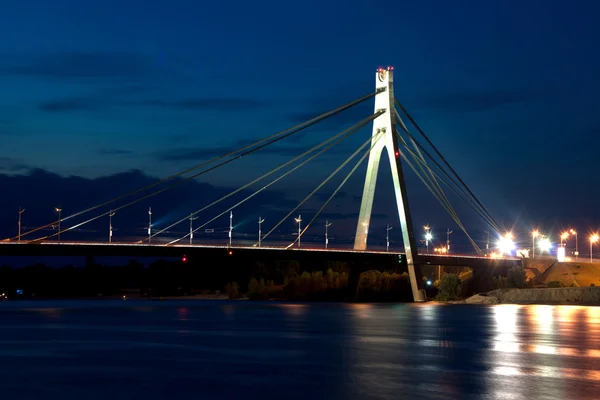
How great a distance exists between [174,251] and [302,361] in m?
42.7

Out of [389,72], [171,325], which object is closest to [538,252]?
[389,72]

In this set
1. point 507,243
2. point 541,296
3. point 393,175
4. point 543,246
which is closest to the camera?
point 393,175

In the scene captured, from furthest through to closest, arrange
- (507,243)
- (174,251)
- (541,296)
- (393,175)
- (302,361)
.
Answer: (507,243) < (541,296) < (393,175) < (174,251) < (302,361)

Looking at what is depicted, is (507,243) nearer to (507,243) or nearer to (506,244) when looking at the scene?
(507,243)

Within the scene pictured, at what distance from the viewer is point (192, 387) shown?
81.5 feet

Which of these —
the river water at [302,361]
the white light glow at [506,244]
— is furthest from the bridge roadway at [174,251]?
the river water at [302,361]

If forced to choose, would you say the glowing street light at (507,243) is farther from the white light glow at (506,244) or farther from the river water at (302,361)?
the river water at (302,361)

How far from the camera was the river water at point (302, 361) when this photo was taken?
947 inches

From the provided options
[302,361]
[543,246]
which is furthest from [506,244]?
[302,361]

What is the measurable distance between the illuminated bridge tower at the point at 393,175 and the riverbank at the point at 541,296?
13.4 meters

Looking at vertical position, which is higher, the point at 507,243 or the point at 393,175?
the point at 393,175

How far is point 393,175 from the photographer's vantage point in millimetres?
74938

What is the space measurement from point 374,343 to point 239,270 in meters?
114

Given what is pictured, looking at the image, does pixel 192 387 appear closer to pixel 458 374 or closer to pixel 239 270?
pixel 458 374
